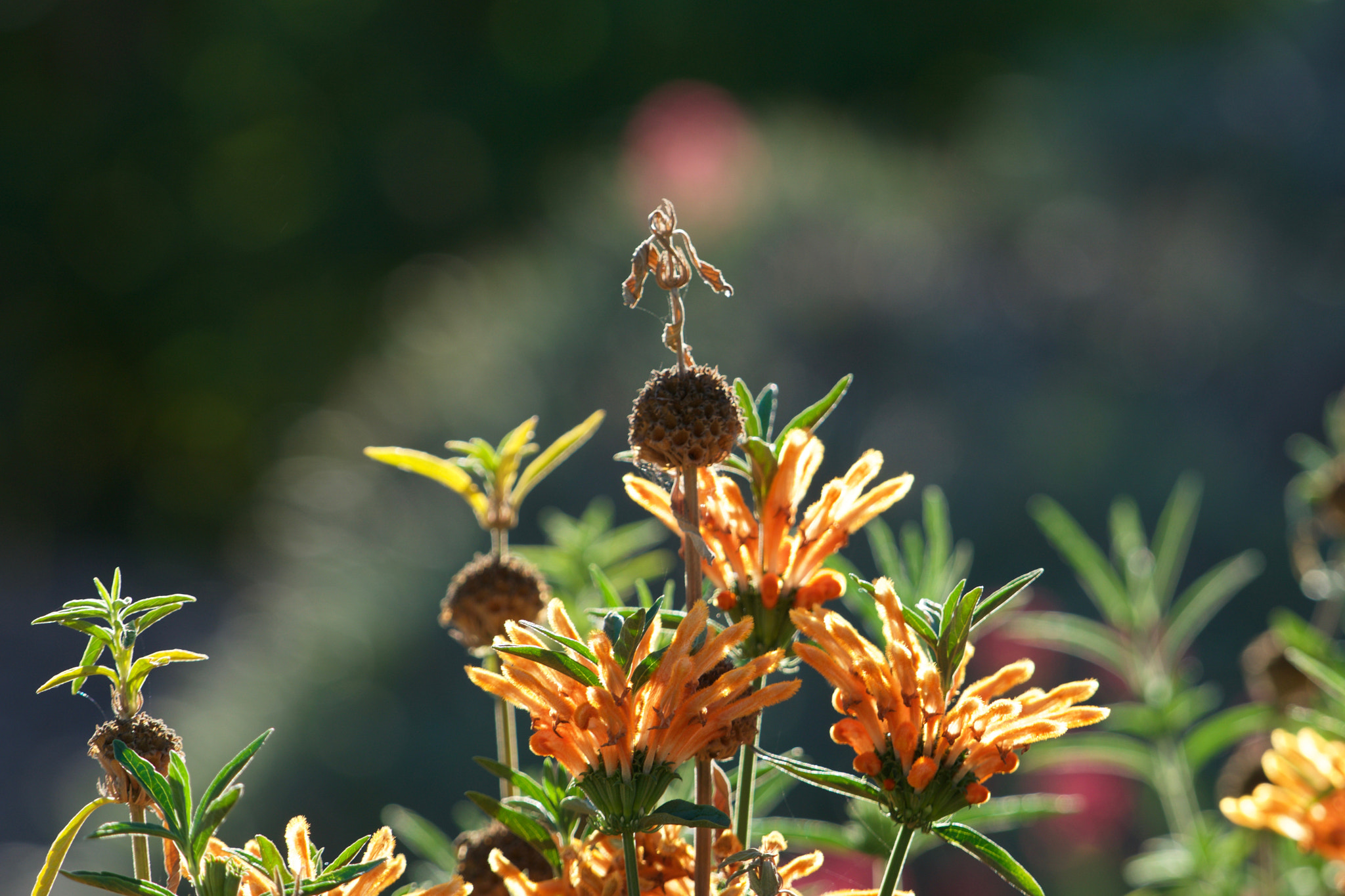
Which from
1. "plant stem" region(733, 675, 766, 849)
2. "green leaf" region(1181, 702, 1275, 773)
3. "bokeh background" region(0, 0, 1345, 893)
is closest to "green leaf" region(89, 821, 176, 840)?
"plant stem" region(733, 675, 766, 849)

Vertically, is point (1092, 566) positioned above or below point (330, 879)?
above

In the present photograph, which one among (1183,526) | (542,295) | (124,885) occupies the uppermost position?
(542,295)

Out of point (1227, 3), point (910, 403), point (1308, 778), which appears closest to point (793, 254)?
point (910, 403)

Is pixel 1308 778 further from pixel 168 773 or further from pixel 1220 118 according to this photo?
pixel 1220 118

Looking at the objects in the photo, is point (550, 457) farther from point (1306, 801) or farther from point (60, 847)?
point (1306, 801)

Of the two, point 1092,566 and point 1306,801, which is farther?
Result: point 1092,566

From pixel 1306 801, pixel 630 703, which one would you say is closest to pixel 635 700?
pixel 630 703

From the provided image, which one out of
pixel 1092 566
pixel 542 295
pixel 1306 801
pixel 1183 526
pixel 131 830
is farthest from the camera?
pixel 542 295

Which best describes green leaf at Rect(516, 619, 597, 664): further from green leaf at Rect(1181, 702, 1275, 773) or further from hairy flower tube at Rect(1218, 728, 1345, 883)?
green leaf at Rect(1181, 702, 1275, 773)
